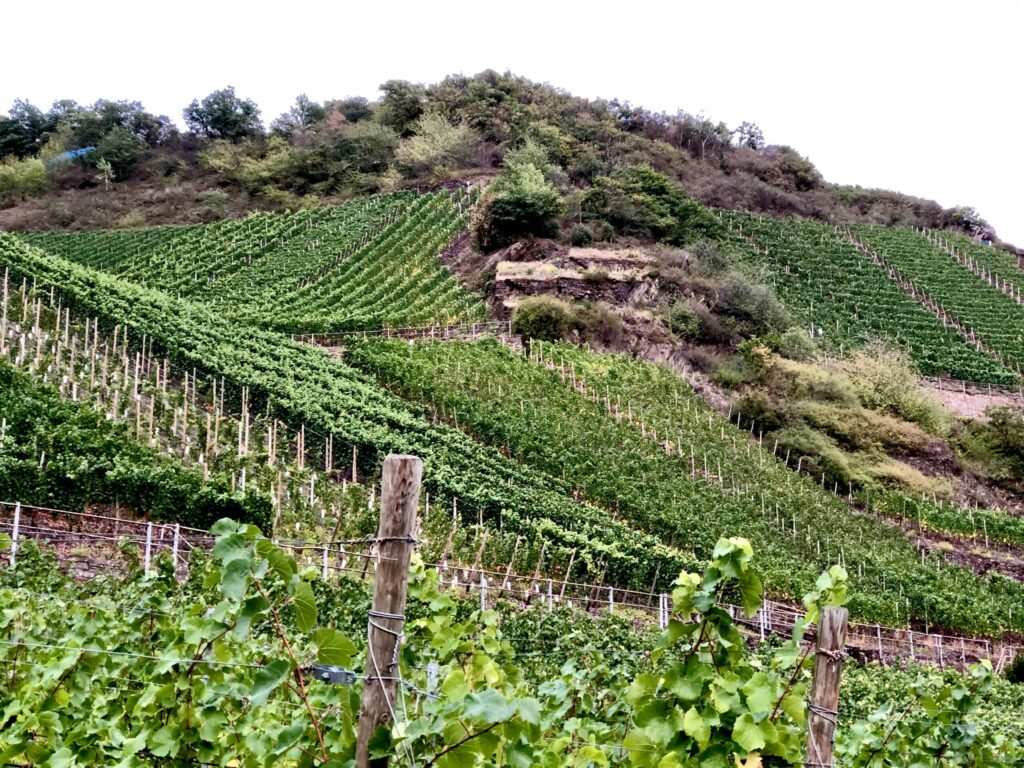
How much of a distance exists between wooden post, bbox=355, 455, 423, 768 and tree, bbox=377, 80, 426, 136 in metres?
64.5

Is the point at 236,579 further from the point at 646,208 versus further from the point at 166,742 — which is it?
the point at 646,208

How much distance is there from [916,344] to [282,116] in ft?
163

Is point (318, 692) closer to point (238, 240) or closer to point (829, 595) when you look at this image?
→ point (829, 595)

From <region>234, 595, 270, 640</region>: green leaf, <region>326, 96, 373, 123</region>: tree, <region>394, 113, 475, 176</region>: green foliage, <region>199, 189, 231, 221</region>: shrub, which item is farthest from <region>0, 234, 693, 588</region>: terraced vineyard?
<region>326, 96, 373, 123</region>: tree

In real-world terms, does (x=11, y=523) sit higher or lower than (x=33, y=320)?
lower

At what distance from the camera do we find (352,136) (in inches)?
2312

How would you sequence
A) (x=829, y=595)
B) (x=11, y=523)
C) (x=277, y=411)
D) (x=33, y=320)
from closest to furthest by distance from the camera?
(x=829, y=595) → (x=11, y=523) → (x=277, y=411) → (x=33, y=320)

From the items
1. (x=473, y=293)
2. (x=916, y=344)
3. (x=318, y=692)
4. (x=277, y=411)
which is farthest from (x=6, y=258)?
(x=916, y=344)

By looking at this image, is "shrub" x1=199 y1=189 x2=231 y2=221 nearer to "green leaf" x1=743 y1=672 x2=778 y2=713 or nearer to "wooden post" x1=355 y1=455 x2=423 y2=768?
"wooden post" x1=355 y1=455 x2=423 y2=768

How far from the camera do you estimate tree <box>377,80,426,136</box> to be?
65750 millimetres

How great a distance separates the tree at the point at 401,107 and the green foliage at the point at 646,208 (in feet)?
68.9

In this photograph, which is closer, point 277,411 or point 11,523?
point 11,523

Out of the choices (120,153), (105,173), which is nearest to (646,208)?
(105,173)

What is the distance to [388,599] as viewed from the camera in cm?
310
